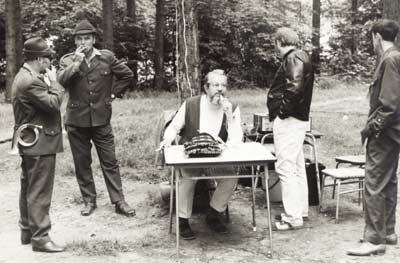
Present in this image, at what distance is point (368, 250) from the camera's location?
5.49 metres

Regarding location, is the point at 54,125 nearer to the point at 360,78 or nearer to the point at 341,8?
the point at 360,78

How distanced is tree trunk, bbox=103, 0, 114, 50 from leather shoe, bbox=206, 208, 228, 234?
13394 mm

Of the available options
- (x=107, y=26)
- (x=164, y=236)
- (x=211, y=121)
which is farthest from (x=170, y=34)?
(x=164, y=236)

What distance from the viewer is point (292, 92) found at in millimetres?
6273

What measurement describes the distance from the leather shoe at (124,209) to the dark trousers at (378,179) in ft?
8.82

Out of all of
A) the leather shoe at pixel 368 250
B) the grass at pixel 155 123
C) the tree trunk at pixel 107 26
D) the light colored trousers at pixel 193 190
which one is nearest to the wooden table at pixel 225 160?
the light colored trousers at pixel 193 190

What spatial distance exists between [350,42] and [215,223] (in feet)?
84.4

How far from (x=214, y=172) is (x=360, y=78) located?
21.8 m

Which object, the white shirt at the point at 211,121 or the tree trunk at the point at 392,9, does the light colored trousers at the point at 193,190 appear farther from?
the tree trunk at the point at 392,9

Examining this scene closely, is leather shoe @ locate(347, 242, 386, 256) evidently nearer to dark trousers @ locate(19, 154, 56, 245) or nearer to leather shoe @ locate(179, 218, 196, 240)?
leather shoe @ locate(179, 218, 196, 240)

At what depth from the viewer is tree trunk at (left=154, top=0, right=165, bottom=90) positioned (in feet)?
72.1

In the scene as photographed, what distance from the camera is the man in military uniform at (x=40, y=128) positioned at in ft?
18.4

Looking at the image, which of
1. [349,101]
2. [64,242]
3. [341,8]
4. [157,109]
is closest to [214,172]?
[64,242]

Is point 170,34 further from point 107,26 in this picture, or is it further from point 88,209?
point 88,209
